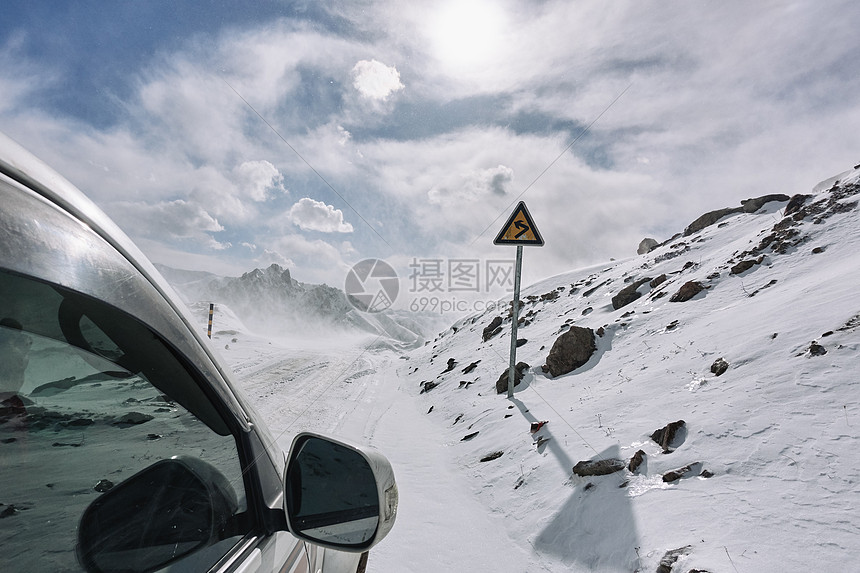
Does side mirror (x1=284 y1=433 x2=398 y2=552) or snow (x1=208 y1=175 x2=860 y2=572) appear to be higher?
side mirror (x1=284 y1=433 x2=398 y2=552)

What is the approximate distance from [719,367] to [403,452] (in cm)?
448

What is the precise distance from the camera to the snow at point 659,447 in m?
2.62

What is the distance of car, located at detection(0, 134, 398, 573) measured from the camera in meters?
0.76

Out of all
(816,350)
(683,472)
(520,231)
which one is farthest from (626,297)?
(683,472)

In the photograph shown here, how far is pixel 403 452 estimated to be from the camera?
588 cm

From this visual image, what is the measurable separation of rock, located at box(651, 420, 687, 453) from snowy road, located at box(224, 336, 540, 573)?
171cm

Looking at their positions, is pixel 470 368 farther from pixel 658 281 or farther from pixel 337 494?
pixel 337 494

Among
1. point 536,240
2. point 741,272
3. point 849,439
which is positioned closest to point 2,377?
point 849,439

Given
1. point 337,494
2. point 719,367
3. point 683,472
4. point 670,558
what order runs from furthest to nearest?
point 719,367
point 683,472
point 670,558
point 337,494

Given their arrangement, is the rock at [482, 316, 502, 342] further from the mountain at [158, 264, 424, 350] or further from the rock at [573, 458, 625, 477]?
the mountain at [158, 264, 424, 350]

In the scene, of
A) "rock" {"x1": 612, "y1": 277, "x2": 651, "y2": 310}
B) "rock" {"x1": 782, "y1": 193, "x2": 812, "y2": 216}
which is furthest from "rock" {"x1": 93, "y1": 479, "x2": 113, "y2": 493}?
"rock" {"x1": 782, "y1": 193, "x2": 812, "y2": 216}

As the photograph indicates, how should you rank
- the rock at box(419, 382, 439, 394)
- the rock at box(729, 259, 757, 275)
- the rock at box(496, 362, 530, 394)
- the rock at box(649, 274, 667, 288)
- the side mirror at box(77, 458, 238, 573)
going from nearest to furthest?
the side mirror at box(77, 458, 238, 573)
the rock at box(496, 362, 530, 394)
the rock at box(729, 259, 757, 275)
the rock at box(419, 382, 439, 394)
the rock at box(649, 274, 667, 288)

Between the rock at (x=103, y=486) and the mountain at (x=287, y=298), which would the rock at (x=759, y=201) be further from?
the mountain at (x=287, y=298)

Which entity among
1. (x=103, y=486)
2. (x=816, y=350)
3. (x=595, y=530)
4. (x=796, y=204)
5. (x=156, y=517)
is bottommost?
(x=595, y=530)
